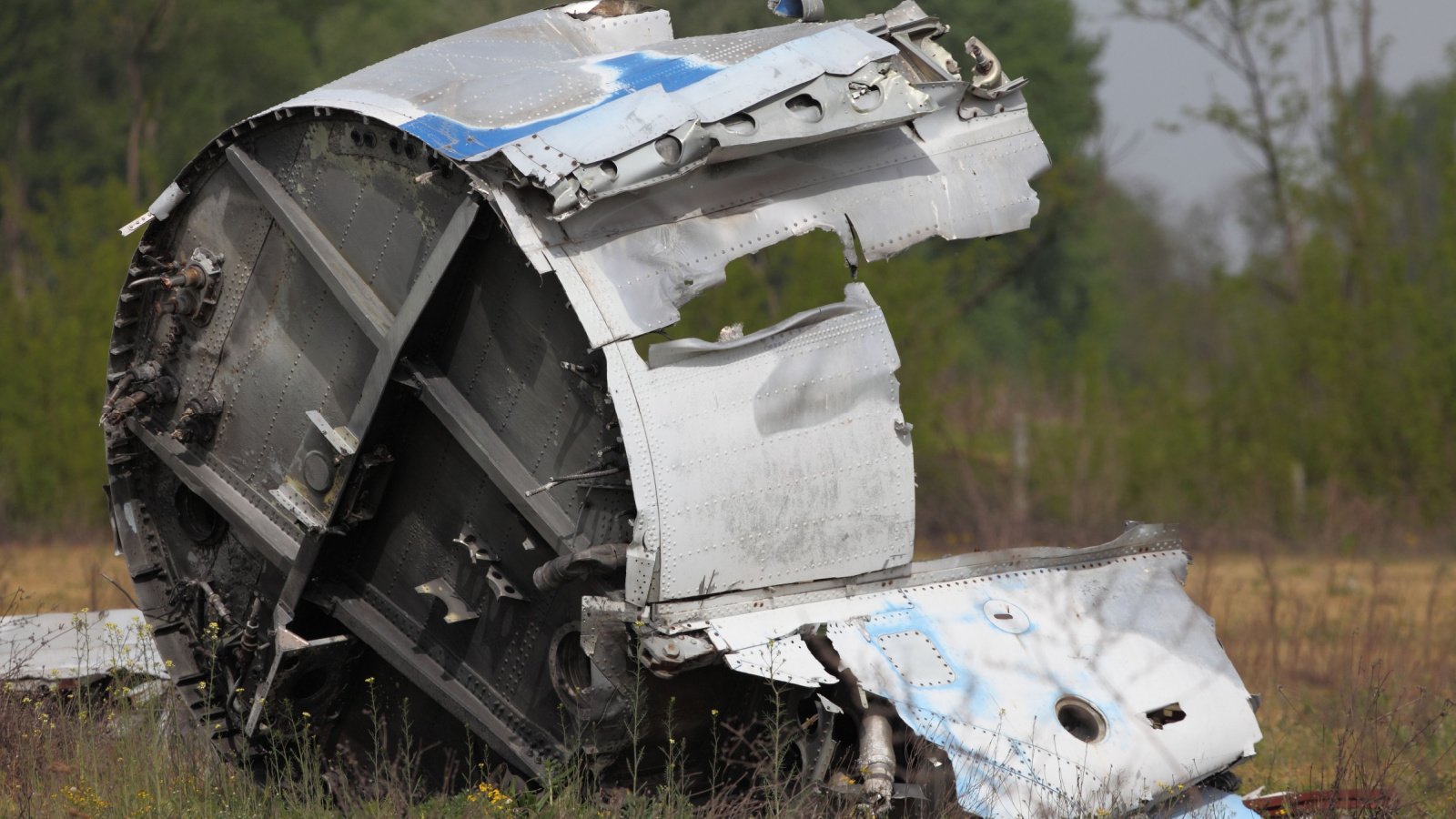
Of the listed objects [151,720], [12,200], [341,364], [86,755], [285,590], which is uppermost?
[341,364]

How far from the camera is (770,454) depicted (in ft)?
19.0

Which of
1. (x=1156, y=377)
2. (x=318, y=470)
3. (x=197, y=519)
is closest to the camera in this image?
(x=318, y=470)

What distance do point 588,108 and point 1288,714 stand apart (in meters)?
6.21

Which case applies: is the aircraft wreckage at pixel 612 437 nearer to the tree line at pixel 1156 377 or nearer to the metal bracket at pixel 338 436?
the metal bracket at pixel 338 436

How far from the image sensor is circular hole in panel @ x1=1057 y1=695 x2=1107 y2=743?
5.97 meters

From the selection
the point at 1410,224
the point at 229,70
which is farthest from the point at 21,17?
the point at 1410,224

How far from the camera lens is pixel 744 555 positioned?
571 centimetres

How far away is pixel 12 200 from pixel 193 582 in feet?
75.2

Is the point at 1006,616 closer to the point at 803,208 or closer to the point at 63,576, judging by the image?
the point at 803,208

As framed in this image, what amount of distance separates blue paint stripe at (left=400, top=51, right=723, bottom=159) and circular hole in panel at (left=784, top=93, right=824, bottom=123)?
371mm

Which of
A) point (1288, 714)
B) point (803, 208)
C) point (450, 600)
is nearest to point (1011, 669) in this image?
point (803, 208)

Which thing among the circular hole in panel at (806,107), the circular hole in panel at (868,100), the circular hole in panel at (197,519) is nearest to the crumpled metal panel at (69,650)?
the circular hole in panel at (197,519)

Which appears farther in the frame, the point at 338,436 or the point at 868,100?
the point at 338,436

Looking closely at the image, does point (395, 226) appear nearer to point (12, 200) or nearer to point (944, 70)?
point (944, 70)
